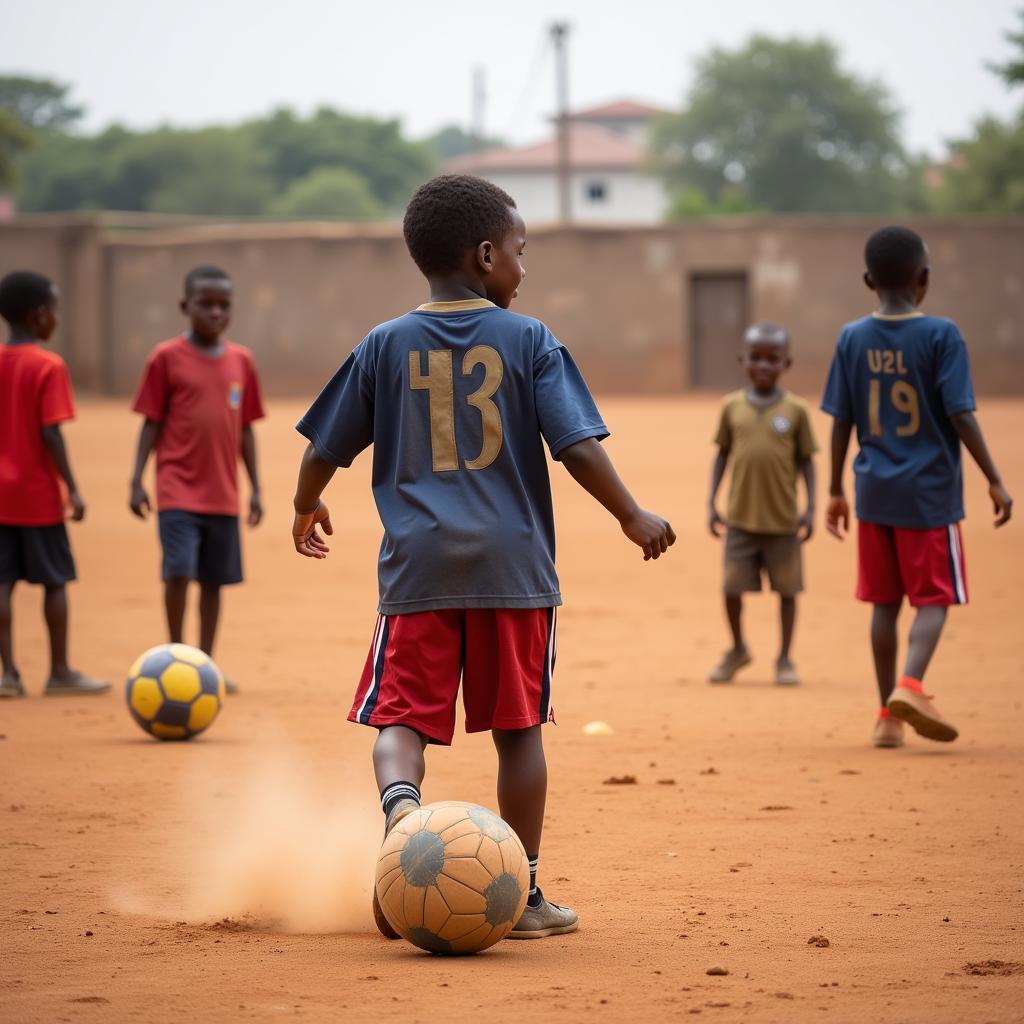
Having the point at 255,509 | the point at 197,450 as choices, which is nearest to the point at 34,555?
the point at 197,450

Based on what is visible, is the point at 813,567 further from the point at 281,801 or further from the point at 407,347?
Result: the point at 407,347

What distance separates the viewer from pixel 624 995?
347cm

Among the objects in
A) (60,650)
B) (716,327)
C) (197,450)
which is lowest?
(60,650)

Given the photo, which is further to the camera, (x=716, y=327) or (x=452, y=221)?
(x=716, y=327)

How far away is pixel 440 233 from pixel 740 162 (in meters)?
86.5

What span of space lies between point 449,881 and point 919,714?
9.84ft

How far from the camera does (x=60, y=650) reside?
8172mm

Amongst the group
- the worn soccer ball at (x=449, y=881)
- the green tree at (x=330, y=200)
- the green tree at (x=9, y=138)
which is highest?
the green tree at (x=330, y=200)

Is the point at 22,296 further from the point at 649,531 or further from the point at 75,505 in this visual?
the point at 649,531

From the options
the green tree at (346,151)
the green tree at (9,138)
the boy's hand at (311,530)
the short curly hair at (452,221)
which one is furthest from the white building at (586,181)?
the short curly hair at (452,221)

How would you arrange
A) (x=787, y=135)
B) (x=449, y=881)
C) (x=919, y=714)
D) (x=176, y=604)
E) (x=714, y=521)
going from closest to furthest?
1. (x=449, y=881)
2. (x=919, y=714)
3. (x=176, y=604)
4. (x=714, y=521)
5. (x=787, y=135)

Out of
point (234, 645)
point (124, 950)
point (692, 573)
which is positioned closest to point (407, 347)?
point (124, 950)

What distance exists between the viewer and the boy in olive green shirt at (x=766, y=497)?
28.7 feet

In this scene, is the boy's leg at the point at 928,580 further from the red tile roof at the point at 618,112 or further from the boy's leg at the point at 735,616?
the red tile roof at the point at 618,112
